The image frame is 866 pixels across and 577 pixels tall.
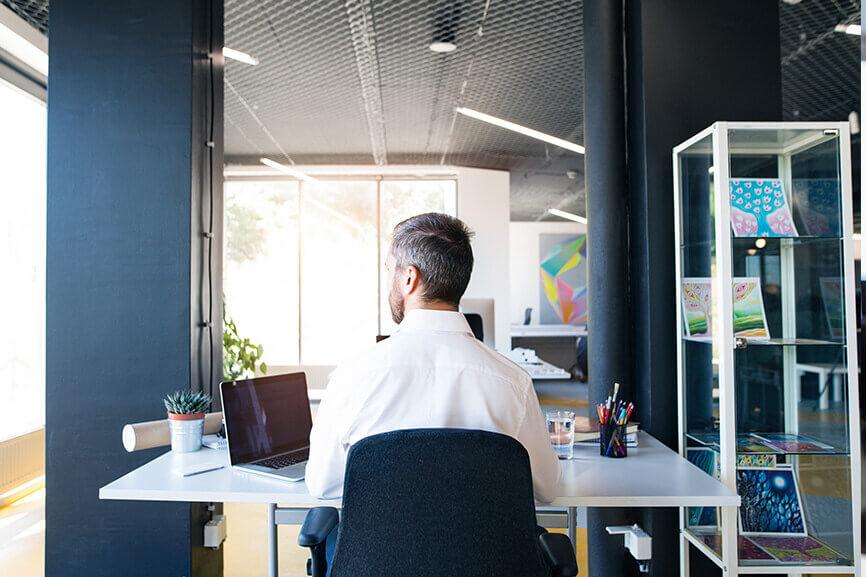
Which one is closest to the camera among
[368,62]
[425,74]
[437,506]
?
[437,506]

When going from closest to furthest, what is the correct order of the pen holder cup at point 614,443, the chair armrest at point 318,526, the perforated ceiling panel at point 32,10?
the chair armrest at point 318,526 → the pen holder cup at point 614,443 → the perforated ceiling panel at point 32,10

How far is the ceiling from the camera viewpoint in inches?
184

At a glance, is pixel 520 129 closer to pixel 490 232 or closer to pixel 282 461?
pixel 490 232

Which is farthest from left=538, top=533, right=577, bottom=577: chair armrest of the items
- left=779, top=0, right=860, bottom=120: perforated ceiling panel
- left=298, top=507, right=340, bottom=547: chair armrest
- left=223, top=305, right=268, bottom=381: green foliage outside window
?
left=779, top=0, right=860, bottom=120: perforated ceiling panel

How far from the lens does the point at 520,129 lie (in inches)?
289

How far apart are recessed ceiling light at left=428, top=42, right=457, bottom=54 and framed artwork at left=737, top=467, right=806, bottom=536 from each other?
3.74m

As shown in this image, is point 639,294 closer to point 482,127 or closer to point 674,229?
point 674,229

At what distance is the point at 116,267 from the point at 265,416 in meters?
1.07

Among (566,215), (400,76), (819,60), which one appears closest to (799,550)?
(819,60)

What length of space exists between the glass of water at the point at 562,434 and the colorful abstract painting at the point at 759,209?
3.10ft

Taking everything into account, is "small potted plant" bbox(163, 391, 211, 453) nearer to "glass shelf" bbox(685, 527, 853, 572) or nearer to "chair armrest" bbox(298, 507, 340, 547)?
"chair armrest" bbox(298, 507, 340, 547)

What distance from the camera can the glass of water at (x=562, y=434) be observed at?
2.40m

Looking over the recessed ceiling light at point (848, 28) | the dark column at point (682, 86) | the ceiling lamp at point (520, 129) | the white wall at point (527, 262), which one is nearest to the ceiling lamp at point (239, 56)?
the ceiling lamp at point (520, 129)

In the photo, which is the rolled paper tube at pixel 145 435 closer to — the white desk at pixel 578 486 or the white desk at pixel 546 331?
the white desk at pixel 578 486
